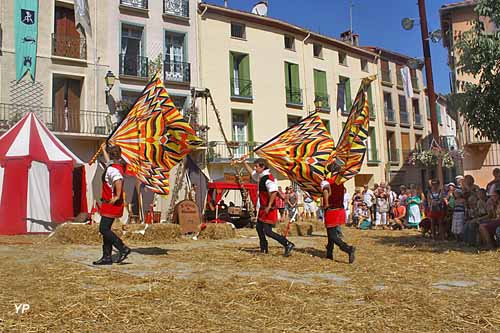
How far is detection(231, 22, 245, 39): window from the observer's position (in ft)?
91.7

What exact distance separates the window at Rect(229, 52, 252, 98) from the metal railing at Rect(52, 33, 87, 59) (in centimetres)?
822

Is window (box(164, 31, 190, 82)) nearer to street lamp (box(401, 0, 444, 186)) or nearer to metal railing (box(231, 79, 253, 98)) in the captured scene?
metal railing (box(231, 79, 253, 98))

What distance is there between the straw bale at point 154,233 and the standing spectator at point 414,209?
8435mm

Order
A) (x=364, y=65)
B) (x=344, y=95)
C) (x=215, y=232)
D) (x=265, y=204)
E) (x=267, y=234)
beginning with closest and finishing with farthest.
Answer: (x=267, y=234)
(x=265, y=204)
(x=215, y=232)
(x=344, y=95)
(x=364, y=65)

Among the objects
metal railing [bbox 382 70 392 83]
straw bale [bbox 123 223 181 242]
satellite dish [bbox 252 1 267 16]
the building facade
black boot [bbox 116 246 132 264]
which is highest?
satellite dish [bbox 252 1 267 16]

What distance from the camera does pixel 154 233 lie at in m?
12.5

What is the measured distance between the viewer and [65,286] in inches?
233

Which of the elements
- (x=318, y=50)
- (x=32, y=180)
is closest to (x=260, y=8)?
(x=318, y=50)

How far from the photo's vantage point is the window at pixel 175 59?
25.1 metres

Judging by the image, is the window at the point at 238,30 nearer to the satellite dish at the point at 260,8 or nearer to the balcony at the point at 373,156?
the satellite dish at the point at 260,8

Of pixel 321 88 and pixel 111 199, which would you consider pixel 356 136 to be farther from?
pixel 321 88

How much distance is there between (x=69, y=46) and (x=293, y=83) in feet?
43.5

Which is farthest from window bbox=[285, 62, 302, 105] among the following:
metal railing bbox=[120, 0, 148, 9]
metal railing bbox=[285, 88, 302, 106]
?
metal railing bbox=[120, 0, 148, 9]

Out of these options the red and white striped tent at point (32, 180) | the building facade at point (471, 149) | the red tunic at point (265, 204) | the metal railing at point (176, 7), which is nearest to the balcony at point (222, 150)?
the metal railing at point (176, 7)
